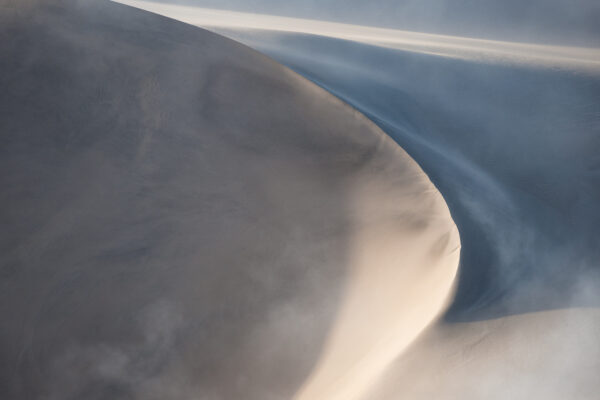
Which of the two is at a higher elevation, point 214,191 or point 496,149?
point 496,149

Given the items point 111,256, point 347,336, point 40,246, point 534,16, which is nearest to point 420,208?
point 347,336

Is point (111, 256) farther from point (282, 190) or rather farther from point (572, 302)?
point (572, 302)

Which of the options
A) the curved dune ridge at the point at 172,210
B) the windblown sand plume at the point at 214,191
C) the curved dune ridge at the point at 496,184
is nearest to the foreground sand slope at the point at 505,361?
the curved dune ridge at the point at 496,184

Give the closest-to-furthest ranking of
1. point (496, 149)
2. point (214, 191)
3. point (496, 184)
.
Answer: point (496, 184) < point (496, 149) < point (214, 191)

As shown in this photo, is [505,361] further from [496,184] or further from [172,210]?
[172,210]

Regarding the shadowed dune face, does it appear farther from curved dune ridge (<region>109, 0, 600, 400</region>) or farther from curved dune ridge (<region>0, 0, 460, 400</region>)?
curved dune ridge (<region>0, 0, 460, 400</region>)

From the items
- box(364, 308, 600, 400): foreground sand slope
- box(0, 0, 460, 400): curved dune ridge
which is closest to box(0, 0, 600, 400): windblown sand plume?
box(0, 0, 460, 400): curved dune ridge

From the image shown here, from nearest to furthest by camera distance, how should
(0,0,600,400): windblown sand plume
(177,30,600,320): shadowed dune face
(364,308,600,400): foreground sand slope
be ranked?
(364,308,600,400): foreground sand slope, (177,30,600,320): shadowed dune face, (0,0,600,400): windblown sand plume

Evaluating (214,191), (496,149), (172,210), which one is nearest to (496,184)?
(496,149)

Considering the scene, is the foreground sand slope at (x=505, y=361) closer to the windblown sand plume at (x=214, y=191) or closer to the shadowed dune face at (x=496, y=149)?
the shadowed dune face at (x=496, y=149)
